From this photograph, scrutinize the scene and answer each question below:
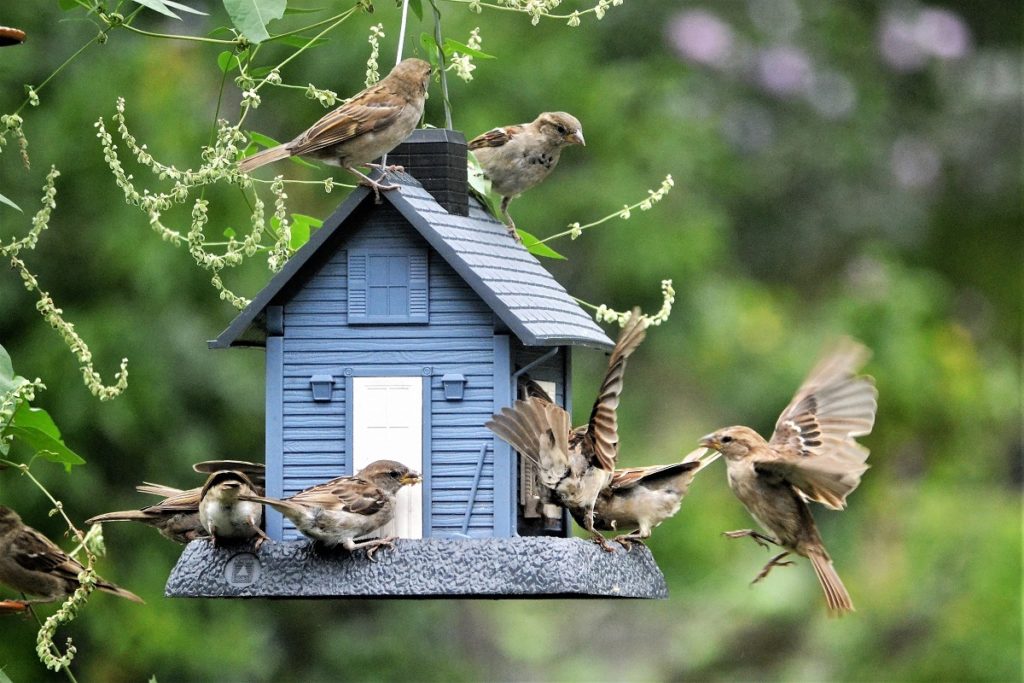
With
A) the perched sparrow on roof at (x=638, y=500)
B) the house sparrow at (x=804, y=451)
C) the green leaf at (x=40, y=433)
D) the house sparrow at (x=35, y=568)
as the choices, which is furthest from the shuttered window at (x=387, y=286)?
the house sparrow at (x=35, y=568)

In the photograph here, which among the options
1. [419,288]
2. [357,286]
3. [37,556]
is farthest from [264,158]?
[37,556]

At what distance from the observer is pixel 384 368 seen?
15.9 ft

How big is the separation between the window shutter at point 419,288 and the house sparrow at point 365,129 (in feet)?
0.76

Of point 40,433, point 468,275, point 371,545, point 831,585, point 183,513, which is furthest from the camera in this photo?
point 831,585

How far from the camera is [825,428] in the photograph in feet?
18.4

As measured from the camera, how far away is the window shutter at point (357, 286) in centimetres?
489

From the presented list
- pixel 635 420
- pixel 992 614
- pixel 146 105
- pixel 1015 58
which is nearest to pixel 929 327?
pixel 635 420

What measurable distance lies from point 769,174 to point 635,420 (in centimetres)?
379

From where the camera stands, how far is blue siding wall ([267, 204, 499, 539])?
15.8 ft

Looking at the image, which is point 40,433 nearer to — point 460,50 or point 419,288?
point 419,288

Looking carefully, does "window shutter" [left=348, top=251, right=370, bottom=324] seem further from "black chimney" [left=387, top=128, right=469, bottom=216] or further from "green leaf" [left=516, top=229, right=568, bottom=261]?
"green leaf" [left=516, top=229, right=568, bottom=261]

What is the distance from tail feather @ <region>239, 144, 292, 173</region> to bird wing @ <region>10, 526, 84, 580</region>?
1.66 metres

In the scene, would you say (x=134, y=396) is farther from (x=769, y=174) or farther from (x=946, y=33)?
(x=946, y=33)

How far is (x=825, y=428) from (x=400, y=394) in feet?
5.26
